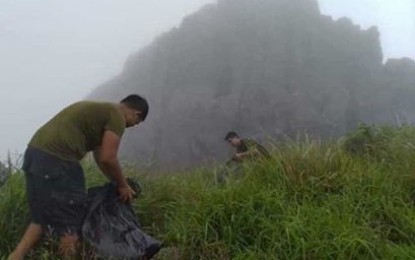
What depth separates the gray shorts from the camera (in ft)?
12.1

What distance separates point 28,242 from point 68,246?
0.81 feet

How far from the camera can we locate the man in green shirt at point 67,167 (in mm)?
3688

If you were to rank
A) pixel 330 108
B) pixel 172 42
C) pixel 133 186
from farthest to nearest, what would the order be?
pixel 172 42 → pixel 330 108 → pixel 133 186

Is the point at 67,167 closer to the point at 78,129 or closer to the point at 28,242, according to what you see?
the point at 78,129

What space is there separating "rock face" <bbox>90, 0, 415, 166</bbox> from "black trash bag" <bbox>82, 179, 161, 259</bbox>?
22.4ft

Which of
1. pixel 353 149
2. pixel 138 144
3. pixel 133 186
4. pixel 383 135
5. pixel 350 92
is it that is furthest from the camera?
pixel 350 92

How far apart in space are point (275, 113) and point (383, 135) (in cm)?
694

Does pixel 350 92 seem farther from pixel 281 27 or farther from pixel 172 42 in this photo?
pixel 172 42

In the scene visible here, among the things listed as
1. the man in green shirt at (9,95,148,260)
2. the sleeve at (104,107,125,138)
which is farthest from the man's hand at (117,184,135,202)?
the sleeve at (104,107,125,138)

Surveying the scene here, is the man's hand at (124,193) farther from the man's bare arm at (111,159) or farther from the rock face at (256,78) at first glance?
the rock face at (256,78)

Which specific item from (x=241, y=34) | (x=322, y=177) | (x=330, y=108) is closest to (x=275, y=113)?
(x=330, y=108)

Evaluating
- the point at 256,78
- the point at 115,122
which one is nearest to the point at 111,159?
the point at 115,122

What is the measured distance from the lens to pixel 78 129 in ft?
12.7

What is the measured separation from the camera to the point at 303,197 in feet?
13.8
